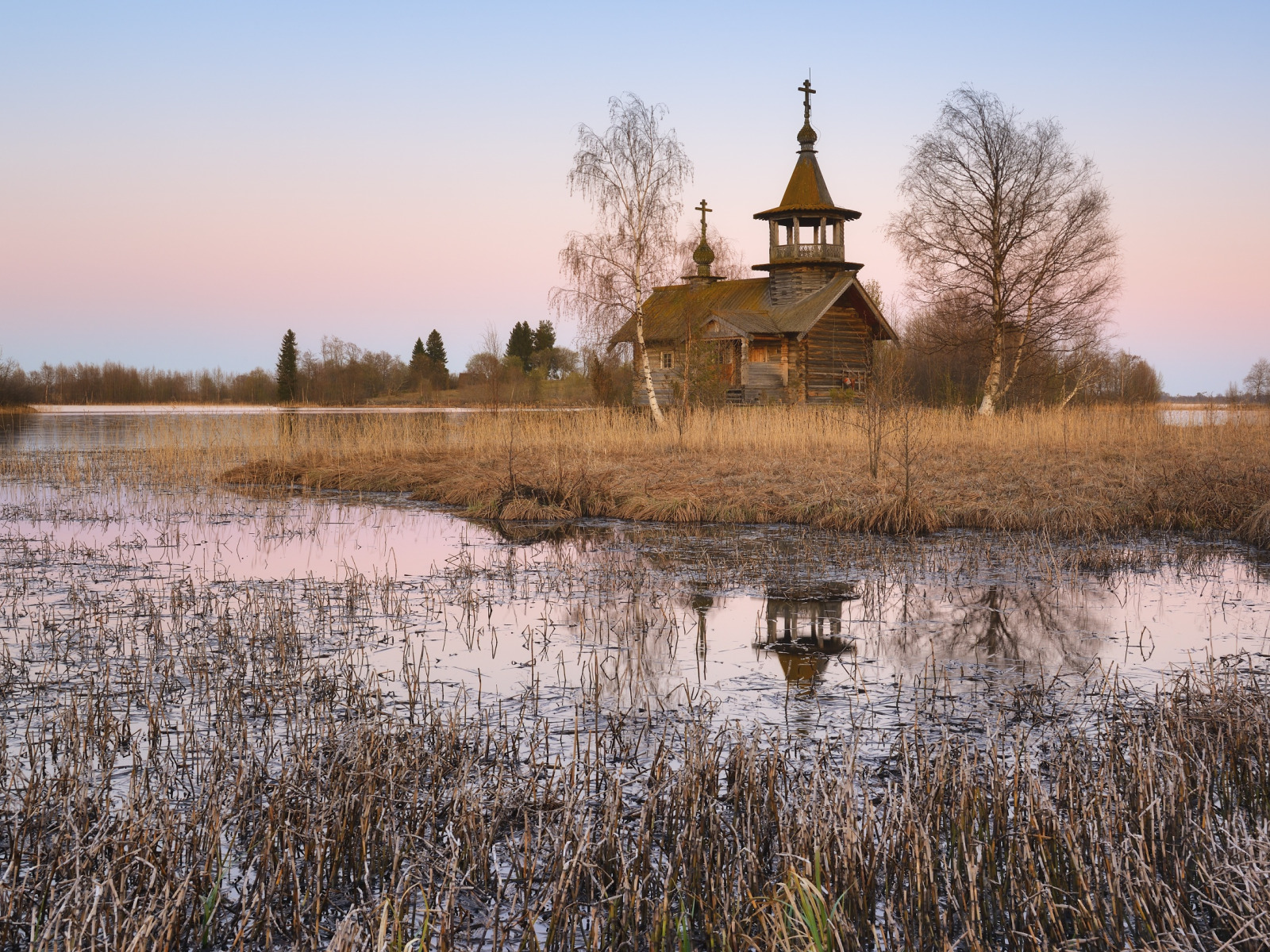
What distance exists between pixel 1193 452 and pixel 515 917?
55.0 ft

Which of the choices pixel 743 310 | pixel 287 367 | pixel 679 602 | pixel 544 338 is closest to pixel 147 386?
pixel 287 367

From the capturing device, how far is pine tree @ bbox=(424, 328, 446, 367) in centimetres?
8219

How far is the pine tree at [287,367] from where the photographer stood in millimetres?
69250

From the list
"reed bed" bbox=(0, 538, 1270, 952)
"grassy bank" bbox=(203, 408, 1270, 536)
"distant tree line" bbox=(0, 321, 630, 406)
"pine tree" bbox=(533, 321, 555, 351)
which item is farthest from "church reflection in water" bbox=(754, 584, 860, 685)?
"pine tree" bbox=(533, 321, 555, 351)

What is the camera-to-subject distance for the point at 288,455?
766 inches

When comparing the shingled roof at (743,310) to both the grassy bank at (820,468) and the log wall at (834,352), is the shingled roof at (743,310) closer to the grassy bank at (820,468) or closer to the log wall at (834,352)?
the log wall at (834,352)

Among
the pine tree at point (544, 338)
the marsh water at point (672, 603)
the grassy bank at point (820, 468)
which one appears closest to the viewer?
the marsh water at point (672, 603)

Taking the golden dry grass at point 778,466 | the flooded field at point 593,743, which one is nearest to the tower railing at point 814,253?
the golden dry grass at point 778,466

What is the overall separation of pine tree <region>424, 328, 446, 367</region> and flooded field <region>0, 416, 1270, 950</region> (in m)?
74.7

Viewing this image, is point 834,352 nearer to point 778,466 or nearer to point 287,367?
point 778,466

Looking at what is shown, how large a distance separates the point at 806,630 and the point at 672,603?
1179 millimetres

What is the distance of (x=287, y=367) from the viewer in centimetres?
6969

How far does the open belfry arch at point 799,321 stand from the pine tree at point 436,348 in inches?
1963

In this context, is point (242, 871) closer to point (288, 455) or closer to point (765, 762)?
point (765, 762)
